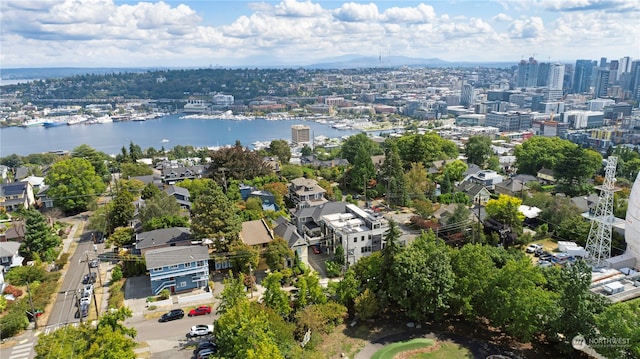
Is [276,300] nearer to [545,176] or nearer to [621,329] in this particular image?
[621,329]

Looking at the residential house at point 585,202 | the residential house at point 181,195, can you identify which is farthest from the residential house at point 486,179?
the residential house at point 181,195

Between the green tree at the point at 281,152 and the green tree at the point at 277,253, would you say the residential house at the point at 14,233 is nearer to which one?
the green tree at the point at 277,253

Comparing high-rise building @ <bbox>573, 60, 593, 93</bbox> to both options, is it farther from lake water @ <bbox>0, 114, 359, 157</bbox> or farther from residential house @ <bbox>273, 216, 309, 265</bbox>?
residential house @ <bbox>273, 216, 309, 265</bbox>

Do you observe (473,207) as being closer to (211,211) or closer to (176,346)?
(211,211)

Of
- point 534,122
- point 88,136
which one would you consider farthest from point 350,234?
point 88,136

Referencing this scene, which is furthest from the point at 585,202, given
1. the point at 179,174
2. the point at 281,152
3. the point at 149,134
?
the point at 149,134

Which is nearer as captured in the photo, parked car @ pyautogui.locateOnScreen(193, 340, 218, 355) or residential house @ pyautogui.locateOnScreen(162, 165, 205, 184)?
Answer: parked car @ pyautogui.locateOnScreen(193, 340, 218, 355)

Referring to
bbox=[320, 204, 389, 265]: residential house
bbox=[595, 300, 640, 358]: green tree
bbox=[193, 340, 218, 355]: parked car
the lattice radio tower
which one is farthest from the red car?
the lattice radio tower
